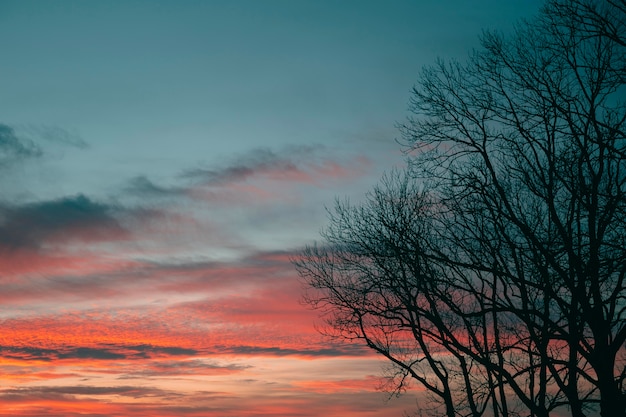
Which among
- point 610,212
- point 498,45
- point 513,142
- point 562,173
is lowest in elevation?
point 610,212

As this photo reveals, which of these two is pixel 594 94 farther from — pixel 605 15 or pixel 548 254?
pixel 548 254

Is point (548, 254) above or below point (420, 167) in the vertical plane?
below

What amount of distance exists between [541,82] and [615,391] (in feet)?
21.2

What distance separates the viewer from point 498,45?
14.7 meters

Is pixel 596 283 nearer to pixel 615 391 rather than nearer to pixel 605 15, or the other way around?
pixel 615 391

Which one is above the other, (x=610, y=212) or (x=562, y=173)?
(x=562, y=173)

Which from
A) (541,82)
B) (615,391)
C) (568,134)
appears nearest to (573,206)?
(568,134)

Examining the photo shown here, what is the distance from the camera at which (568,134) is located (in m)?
13.6

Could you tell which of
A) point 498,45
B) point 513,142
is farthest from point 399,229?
point 498,45

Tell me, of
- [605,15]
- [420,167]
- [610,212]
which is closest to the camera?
[605,15]

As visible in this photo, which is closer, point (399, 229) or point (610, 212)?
point (610, 212)

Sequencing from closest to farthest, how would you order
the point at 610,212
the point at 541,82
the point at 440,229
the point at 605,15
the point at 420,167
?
the point at 605,15 → the point at 610,212 → the point at 541,82 → the point at 420,167 → the point at 440,229

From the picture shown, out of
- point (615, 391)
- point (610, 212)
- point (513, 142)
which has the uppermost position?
point (513, 142)

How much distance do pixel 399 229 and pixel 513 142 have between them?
14.1 ft
